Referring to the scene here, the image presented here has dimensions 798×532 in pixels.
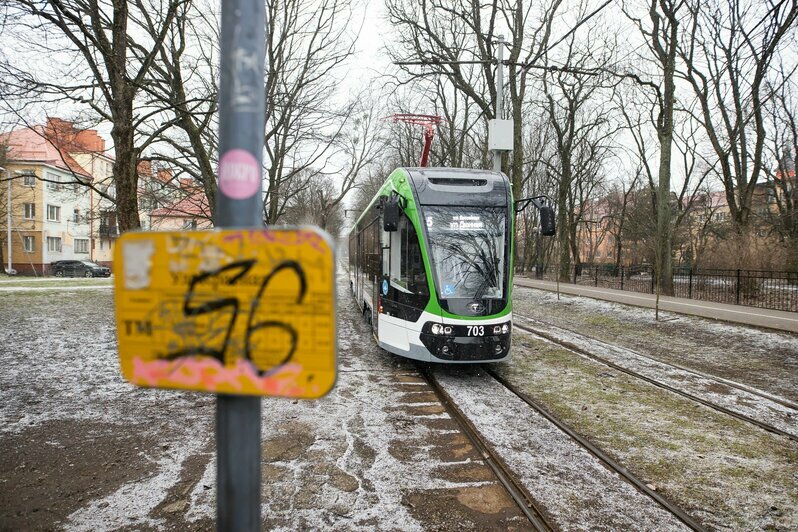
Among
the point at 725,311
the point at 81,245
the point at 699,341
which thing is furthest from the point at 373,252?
→ the point at 81,245

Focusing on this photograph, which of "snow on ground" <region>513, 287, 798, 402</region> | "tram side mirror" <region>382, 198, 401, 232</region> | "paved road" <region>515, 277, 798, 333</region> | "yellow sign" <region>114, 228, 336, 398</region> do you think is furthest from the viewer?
"paved road" <region>515, 277, 798, 333</region>

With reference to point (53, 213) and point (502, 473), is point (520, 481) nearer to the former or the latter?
point (502, 473)

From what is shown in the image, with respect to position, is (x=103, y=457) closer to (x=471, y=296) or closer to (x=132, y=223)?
(x=471, y=296)

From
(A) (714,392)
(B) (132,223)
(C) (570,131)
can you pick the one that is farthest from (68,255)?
(A) (714,392)

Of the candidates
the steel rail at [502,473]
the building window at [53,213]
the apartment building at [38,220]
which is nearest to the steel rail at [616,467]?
the steel rail at [502,473]

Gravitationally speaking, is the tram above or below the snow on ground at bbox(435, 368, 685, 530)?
above

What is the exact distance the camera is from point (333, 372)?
48.9 inches

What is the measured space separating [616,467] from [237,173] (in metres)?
4.50

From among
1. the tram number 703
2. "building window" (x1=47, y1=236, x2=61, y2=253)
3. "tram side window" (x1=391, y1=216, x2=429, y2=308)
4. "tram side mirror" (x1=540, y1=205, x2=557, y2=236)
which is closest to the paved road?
"tram side mirror" (x1=540, y1=205, x2=557, y2=236)

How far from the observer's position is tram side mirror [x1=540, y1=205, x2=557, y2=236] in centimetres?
800

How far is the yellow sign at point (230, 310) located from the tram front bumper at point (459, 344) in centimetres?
614

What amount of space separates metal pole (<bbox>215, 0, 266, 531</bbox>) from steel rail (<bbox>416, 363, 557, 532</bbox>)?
2.79m

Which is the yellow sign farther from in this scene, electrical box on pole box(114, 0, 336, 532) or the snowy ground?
the snowy ground

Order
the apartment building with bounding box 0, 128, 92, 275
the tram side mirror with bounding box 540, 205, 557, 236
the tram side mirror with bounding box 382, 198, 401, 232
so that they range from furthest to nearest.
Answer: the apartment building with bounding box 0, 128, 92, 275 → the tram side mirror with bounding box 540, 205, 557, 236 → the tram side mirror with bounding box 382, 198, 401, 232
